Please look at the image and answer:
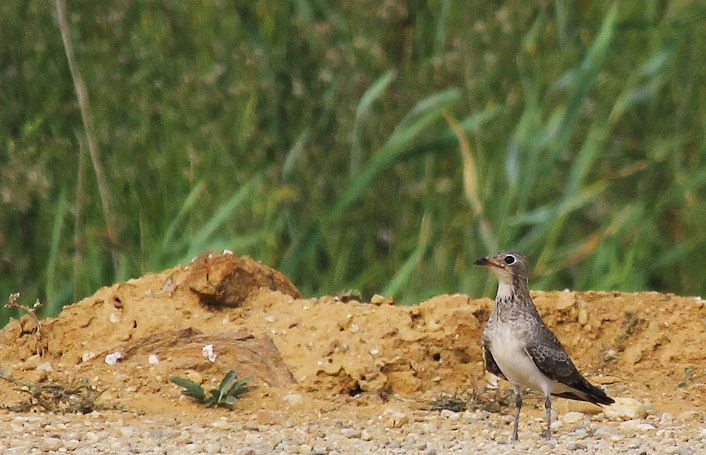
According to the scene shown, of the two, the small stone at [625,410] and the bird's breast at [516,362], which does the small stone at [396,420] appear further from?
the small stone at [625,410]

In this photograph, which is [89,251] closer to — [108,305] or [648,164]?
[108,305]

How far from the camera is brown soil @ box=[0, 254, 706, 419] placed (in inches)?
218

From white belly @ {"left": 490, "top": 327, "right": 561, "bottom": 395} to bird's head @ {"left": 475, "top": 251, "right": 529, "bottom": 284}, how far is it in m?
0.27

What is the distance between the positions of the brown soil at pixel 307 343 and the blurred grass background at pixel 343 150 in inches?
42.3

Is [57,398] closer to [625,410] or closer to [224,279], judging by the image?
[224,279]

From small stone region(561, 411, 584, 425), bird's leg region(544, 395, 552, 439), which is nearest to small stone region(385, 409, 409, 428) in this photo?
bird's leg region(544, 395, 552, 439)

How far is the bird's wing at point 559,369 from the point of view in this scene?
5.20 meters

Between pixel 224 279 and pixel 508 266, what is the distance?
1.15 metres

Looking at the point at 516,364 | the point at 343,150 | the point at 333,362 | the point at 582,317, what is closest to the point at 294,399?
the point at 333,362

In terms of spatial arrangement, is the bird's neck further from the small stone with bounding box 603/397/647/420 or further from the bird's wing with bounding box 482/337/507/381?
the small stone with bounding box 603/397/647/420

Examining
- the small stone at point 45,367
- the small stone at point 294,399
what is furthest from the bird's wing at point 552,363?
the small stone at point 45,367

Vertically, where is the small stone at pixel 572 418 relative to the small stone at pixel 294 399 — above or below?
above

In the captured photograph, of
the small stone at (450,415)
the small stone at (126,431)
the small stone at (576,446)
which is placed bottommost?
the small stone at (126,431)

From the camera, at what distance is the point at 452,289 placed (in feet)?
23.8
